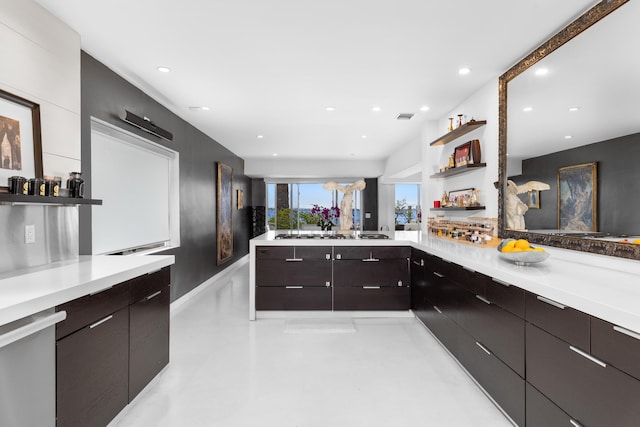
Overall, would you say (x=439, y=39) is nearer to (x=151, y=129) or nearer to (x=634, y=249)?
(x=634, y=249)

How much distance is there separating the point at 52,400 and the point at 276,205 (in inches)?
310

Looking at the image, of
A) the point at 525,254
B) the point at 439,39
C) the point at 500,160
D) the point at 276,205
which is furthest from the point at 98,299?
the point at 276,205

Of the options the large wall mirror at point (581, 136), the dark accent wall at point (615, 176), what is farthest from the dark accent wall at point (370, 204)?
the dark accent wall at point (615, 176)

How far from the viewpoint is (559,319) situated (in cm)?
148

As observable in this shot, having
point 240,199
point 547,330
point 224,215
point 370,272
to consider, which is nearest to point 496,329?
point 547,330

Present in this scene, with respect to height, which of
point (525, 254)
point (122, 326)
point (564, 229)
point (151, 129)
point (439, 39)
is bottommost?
point (122, 326)

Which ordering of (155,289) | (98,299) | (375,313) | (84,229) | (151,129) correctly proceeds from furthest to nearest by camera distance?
1. (375,313)
2. (151,129)
3. (84,229)
4. (155,289)
5. (98,299)

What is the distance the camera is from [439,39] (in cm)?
244

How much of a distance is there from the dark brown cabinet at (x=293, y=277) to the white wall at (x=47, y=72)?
2.02m

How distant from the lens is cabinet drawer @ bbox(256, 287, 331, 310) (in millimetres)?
3793

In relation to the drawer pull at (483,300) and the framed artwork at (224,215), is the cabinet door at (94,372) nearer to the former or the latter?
the drawer pull at (483,300)

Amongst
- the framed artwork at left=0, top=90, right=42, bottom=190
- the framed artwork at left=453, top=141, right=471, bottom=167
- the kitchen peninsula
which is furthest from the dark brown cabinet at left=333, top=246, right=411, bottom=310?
the framed artwork at left=0, top=90, right=42, bottom=190

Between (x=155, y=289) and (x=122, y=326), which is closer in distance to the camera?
(x=122, y=326)

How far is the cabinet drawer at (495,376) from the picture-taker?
178cm
